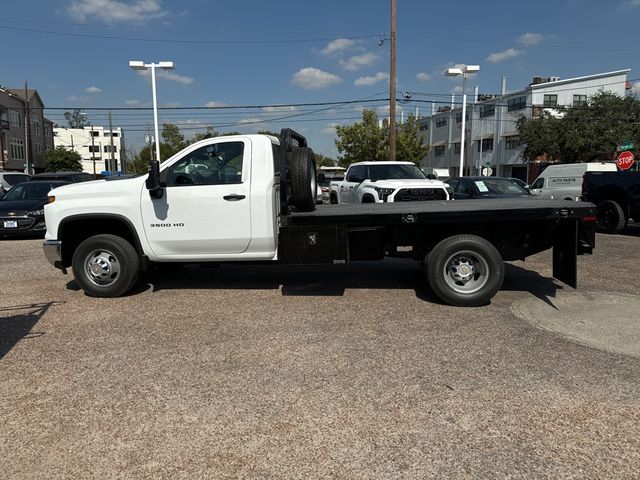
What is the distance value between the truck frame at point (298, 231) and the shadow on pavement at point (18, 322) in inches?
25.6

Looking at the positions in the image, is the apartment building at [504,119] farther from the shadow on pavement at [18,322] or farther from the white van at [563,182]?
the shadow on pavement at [18,322]

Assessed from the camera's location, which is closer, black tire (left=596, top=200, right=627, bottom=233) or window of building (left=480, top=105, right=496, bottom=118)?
black tire (left=596, top=200, right=627, bottom=233)

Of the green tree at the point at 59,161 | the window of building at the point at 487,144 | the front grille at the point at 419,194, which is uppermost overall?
the window of building at the point at 487,144

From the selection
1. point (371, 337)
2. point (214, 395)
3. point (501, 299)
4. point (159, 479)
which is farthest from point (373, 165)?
point (159, 479)

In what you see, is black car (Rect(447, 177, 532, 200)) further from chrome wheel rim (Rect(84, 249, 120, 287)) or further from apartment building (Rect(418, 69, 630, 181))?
apartment building (Rect(418, 69, 630, 181))

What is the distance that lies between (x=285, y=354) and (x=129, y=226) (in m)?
3.07

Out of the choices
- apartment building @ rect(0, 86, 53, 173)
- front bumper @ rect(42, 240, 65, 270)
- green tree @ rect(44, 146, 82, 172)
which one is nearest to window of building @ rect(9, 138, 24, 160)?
apartment building @ rect(0, 86, 53, 173)

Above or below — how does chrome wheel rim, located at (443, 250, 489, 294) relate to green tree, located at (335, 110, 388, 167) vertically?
below

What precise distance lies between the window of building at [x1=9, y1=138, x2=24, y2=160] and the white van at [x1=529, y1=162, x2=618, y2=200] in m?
62.9

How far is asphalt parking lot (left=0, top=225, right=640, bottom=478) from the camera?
9.82 feet

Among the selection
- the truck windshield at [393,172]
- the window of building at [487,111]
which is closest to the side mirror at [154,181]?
the truck windshield at [393,172]

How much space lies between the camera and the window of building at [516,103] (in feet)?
160

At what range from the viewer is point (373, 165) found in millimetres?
13109

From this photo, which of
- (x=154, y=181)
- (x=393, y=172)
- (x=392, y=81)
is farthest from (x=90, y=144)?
(x=154, y=181)
